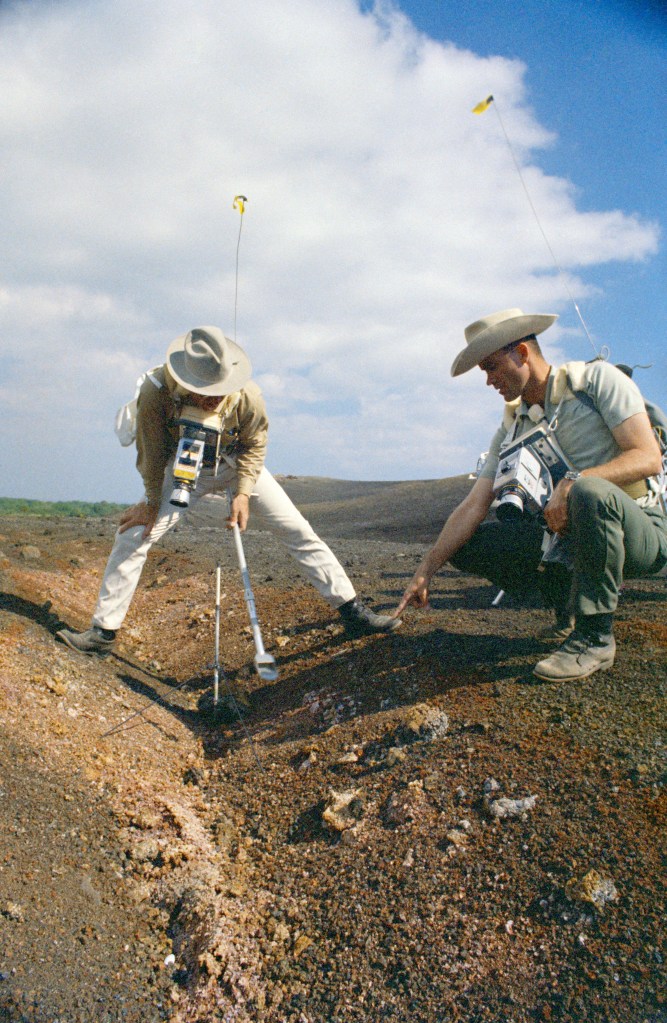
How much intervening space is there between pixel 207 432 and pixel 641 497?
92.3 inches

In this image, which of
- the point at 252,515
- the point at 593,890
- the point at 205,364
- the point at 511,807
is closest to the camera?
the point at 593,890

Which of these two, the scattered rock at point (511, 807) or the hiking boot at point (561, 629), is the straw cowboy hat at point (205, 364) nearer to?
the hiking boot at point (561, 629)

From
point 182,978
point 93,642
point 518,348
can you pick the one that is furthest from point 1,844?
point 518,348

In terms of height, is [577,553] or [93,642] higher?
[577,553]

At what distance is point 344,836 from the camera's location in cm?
276

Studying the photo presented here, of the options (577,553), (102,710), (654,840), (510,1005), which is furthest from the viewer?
(102,710)

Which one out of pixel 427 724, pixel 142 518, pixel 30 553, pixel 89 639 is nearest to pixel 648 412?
pixel 427 724

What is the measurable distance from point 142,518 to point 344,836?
2.27 m

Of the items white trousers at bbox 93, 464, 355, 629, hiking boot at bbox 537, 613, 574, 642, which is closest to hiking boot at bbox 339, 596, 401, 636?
white trousers at bbox 93, 464, 355, 629

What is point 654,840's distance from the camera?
7.57ft

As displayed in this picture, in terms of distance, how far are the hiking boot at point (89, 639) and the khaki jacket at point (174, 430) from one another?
35.5 inches

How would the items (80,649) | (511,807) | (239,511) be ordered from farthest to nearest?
(80,649)
(239,511)
(511,807)

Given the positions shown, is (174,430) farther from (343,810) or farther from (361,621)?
(343,810)

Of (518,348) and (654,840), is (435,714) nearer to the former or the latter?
(654,840)
